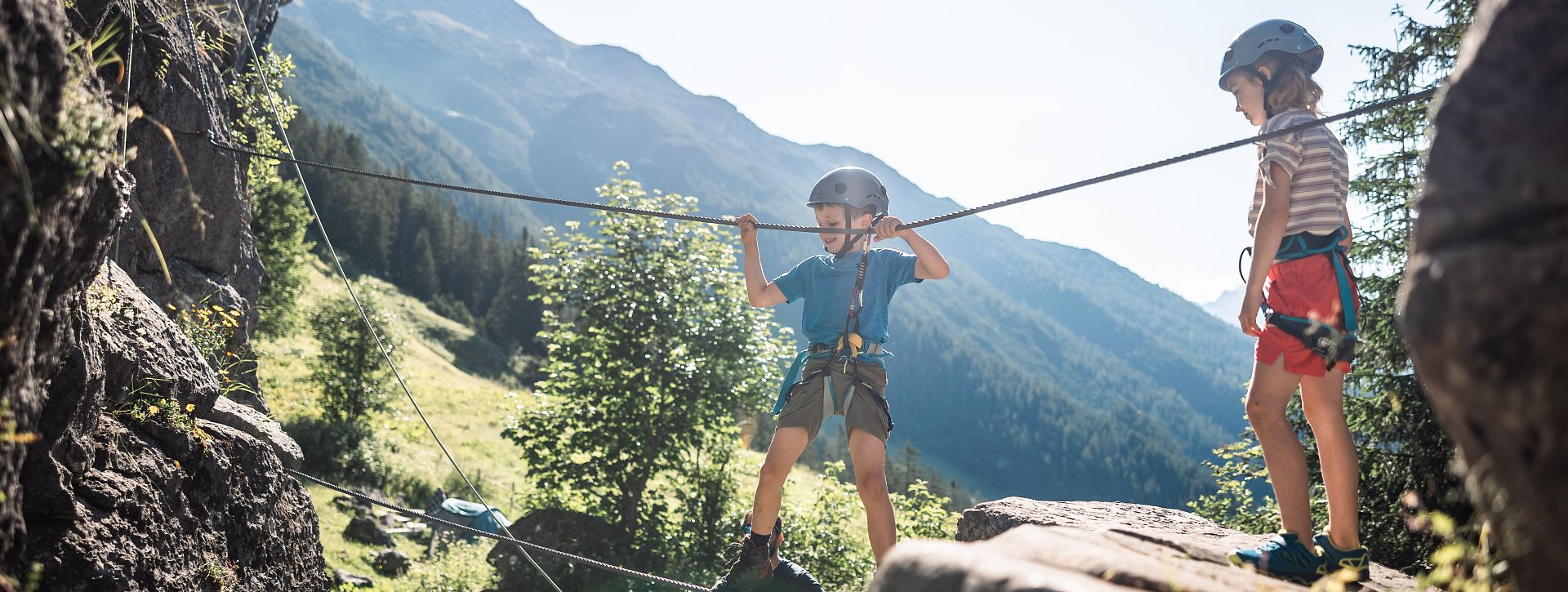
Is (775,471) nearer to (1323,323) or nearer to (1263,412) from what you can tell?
(1263,412)

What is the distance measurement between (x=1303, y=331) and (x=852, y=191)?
3220mm

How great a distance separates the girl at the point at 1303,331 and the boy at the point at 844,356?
6.14 feet

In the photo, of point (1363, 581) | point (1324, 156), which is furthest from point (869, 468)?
point (1324, 156)

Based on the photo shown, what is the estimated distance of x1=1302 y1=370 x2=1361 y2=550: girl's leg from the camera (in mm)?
3736

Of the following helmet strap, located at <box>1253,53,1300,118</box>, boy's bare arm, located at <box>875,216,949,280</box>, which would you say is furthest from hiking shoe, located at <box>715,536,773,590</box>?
helmet strap, located at <box>1253,53,1300,118</box>

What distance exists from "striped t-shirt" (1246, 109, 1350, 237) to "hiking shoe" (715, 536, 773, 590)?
3345mm

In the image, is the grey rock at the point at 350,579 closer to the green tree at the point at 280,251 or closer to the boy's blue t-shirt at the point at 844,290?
the boy's blue t-shirt at the point at 844,290

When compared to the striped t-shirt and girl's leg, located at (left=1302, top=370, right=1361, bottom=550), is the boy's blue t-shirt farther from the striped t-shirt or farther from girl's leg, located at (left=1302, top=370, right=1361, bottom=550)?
girl's leg, located at (left=1302, top=370, right=1361, bottom=550)

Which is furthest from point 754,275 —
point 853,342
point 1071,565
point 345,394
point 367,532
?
point 345,394

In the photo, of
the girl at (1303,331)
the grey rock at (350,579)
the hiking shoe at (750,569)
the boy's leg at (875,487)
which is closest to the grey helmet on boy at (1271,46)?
the girl at (1303,331)

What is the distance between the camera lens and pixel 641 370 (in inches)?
663

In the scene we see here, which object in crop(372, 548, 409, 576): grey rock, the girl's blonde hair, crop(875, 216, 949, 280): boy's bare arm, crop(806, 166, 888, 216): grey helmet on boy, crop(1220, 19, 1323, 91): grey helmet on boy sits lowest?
crop(372, 548, 409, 576): grey rock

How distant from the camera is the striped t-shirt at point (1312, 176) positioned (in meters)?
3.92

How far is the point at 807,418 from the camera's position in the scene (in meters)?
5.20
